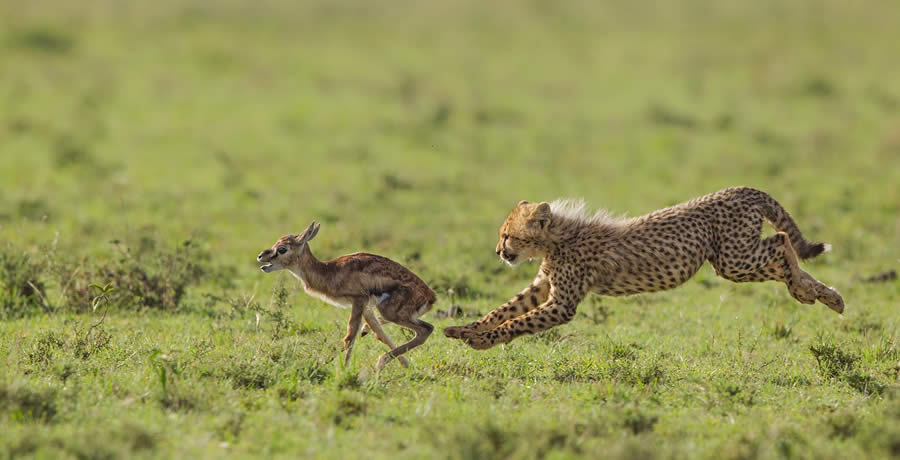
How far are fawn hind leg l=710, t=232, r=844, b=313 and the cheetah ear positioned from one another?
1.26m

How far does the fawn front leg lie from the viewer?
702 centimetres

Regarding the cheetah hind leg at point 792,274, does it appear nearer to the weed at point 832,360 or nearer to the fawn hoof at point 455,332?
the weed at point 832,360

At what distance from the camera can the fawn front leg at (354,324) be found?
7020 millimetres

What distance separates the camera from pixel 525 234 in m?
7.54

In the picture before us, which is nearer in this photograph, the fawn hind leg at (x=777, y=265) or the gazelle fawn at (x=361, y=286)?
the gazelle fawn at (x=361, y=286)

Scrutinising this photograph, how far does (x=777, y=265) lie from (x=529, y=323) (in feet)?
6.25

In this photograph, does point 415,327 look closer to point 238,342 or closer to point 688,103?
point 238,342

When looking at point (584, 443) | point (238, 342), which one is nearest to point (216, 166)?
point (238, 342)

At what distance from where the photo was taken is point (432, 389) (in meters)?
6.50

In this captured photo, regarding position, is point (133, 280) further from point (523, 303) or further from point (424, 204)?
point (424, 204)

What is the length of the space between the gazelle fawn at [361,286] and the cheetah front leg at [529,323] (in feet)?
1.12

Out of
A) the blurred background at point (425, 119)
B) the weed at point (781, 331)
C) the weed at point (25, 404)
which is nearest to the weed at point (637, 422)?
the weed at point (781, 331)

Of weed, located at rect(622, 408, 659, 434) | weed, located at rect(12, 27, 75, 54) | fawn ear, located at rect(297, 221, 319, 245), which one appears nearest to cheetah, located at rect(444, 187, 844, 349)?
fawn ear, located at rect(297, 221, 319, 245)

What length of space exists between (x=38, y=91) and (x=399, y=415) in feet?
58.3
